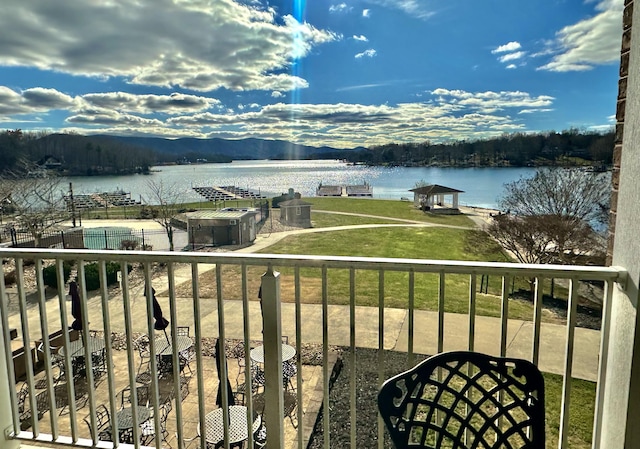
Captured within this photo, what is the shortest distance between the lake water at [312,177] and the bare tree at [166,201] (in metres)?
0.37

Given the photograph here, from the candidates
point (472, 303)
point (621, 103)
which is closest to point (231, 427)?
point (472, 303)

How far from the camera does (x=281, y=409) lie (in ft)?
5.41

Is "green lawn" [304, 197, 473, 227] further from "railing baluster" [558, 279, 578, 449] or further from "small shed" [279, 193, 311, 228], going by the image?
"railing baluster" [558, 279, 578, 449]

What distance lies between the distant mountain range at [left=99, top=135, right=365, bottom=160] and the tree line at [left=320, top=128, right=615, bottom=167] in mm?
833

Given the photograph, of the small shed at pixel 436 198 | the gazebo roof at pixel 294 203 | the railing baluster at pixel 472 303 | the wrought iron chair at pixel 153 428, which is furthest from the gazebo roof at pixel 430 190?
the railing baluster at pixel 472 303

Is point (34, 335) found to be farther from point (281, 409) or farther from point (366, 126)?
point (366, 126)

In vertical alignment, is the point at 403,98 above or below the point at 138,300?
above

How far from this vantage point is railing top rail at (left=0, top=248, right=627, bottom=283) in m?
1.36

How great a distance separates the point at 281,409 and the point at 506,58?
1109 centimetres

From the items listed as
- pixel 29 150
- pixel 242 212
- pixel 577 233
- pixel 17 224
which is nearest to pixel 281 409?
pixel 29 150

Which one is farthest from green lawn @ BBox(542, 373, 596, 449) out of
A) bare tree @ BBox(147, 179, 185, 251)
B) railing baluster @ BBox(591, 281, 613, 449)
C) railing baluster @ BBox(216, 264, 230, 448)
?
bare tree @ BBox(147, 179, 185, 251)

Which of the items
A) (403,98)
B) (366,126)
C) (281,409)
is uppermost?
(403,98)

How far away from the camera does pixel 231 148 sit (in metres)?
7.15

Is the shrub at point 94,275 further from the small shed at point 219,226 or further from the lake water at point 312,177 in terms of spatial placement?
the small shed at point 219,226
